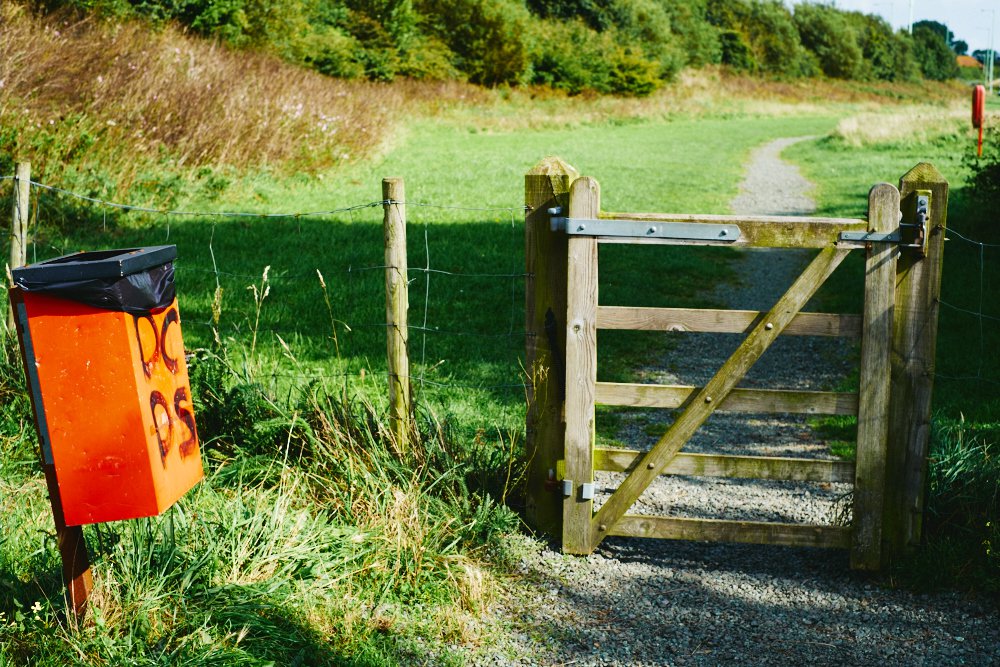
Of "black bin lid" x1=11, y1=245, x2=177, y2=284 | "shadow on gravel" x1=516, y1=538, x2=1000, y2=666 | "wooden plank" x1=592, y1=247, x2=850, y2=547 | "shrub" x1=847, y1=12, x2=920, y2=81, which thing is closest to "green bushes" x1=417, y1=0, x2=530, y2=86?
"wooden plank" x1=592, y1=247, x2=850, y2=547

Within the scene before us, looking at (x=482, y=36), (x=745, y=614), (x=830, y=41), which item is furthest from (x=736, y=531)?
(x=830, y=41)

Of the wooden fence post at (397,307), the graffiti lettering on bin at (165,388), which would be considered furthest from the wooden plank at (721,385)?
the graffiti lettering on bin at (165,388)

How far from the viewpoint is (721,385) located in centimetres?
439

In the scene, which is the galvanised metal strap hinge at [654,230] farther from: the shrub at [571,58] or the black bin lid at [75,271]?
the shrub at [571,58]

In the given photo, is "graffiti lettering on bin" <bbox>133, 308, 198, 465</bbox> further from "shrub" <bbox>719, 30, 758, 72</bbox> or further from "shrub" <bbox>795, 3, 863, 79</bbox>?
"shrub" <bbox>795, 3, 863, 79</bbox>

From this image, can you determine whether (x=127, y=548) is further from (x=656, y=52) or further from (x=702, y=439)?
(x=656, y=52)

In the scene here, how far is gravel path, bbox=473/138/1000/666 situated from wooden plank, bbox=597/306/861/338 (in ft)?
3.10

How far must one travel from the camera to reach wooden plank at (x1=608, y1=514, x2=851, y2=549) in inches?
175

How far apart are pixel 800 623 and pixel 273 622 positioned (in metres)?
2.21

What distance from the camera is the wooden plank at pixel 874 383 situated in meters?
4.12

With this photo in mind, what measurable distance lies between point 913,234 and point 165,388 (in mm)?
3126

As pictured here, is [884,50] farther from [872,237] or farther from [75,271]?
[75,271]

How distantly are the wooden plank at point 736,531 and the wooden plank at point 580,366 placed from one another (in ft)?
0.70

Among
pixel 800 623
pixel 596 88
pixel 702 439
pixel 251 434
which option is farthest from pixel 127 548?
pixel 596 88
